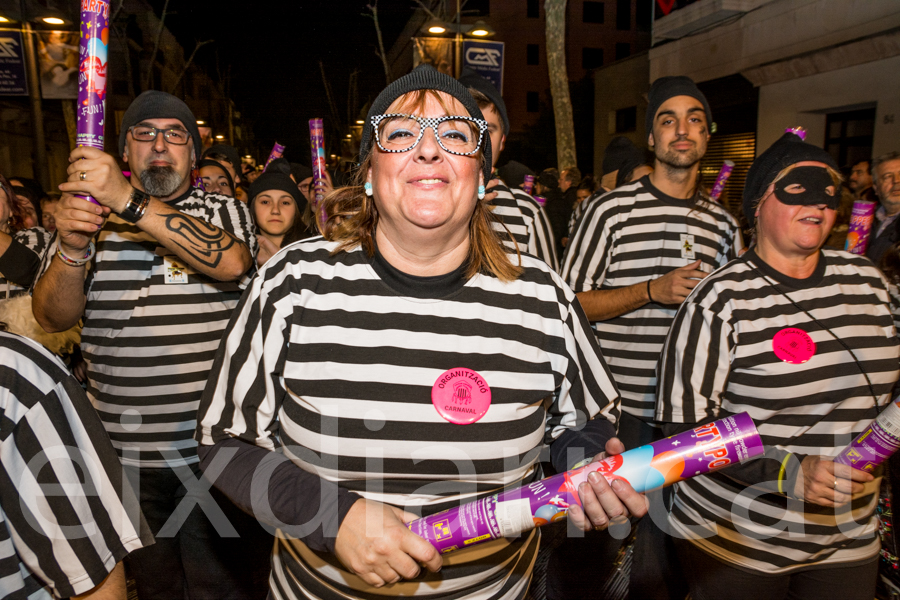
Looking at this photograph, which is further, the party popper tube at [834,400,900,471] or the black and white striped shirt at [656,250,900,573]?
the black and white striped shirt at [656,250,900,573]

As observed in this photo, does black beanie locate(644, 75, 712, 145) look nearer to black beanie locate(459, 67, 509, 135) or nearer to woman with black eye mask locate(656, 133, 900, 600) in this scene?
black beanie locate(459, 67, 509, 135)

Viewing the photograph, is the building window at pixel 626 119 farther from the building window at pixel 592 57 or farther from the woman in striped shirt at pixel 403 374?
the woman in striped shirt at pixel 403 374

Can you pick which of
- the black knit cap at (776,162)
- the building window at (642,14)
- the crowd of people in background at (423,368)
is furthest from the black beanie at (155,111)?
the building window at (642,14)

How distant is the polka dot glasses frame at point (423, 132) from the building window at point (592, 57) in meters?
46.7

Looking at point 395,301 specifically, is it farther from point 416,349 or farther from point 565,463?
point 565,463

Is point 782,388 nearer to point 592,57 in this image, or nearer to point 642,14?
point 592,57

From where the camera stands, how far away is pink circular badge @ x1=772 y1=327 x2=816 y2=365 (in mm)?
2197

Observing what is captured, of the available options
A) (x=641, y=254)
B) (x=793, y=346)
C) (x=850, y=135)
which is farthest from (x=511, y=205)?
(x=850, y=135)

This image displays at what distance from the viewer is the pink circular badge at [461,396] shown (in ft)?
5.17

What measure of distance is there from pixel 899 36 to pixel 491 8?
110ft

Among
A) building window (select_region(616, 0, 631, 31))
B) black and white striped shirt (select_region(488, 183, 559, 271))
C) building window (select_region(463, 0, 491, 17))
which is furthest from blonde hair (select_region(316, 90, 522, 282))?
building window (select_region(616, 0, 631, 31))

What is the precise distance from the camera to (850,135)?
46.0 ft

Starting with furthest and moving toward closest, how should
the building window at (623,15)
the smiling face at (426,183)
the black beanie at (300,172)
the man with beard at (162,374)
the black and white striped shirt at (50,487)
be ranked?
the building window at (623,15) → the black beanie at (300,172) → the man with beard at (162,374) → the smiling face at (426,183) → the black and white striped shirt at (50,487)

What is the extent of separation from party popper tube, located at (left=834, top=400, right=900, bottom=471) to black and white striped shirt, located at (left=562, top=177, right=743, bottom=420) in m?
1.40
